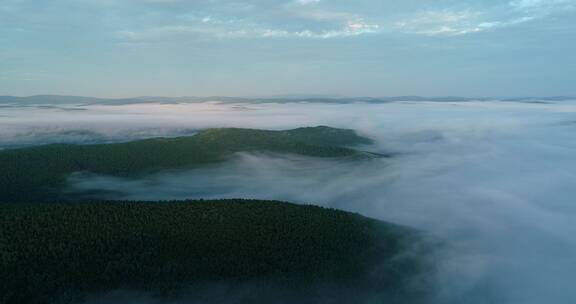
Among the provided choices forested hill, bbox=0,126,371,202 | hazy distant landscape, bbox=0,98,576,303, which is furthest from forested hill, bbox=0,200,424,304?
forested hill, bbox=0,126,371,202

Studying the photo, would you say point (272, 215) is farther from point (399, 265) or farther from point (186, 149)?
point (186, 149)

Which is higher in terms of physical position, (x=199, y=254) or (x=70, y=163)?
(x=70, y=163)

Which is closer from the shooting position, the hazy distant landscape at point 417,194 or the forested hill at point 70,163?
the hazy distant landscape at point 417,194

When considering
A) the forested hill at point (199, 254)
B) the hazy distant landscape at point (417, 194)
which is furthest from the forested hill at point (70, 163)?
the forested hill at point (199, 254)

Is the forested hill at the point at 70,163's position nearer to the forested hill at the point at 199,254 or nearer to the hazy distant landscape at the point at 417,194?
the hazy distant landscape at the point at 417,194

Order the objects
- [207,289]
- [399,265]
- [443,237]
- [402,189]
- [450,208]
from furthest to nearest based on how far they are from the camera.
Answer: [402,189], [450,208], [443,237], [399,265], [207,289]

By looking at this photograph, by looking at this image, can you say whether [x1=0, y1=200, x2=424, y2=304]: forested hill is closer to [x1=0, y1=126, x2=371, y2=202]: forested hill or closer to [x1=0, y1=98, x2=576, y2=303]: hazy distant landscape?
[x1=0, y1=98, x2=576, y2=303]: hazy distant landscape

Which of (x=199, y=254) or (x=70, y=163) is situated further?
(x=70, y=163)

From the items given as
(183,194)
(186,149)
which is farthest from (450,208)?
(186,149)
